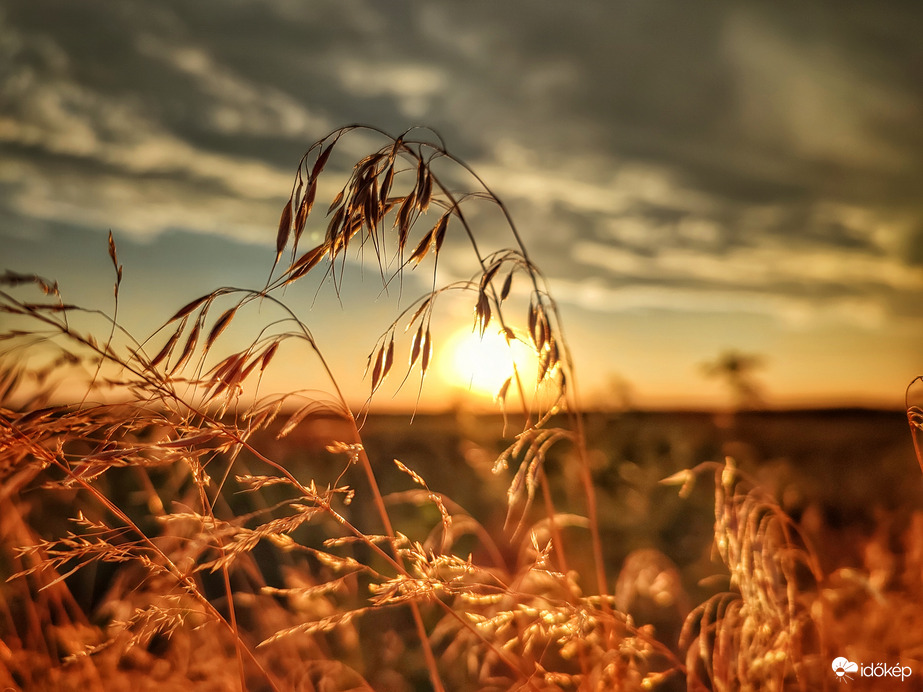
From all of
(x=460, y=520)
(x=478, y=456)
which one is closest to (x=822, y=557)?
(x=478, y=456)

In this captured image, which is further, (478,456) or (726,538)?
(478,456)

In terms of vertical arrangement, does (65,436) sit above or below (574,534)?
above

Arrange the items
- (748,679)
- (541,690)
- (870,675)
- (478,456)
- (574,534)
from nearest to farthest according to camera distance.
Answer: (541,690) → (748,679) → (870,675) → (478,456) → (574,534)

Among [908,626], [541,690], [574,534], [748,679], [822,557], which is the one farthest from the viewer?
[574,534]

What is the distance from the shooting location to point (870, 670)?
1.40 m

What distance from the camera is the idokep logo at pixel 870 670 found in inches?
54.3

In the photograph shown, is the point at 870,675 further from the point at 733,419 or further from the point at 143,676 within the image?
the point at 733,419

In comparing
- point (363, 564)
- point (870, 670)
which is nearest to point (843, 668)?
point (870, 670)

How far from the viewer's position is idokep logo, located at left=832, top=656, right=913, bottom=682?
1380 mm

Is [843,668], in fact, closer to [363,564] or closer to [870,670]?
[870,670]

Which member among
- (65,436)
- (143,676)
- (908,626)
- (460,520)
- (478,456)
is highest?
(65,436)

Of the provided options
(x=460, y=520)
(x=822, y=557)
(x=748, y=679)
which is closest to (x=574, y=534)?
(x=822, y=557)

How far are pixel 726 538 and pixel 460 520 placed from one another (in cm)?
67

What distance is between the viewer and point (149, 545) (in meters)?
1.00
